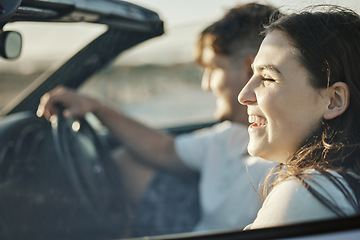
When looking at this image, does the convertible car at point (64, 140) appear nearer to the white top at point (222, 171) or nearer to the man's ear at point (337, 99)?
the man's ear at point (337, 99)

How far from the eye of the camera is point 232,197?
7.11 ft

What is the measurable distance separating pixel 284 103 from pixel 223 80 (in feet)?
2.63

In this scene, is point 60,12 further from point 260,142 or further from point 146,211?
point 146,211

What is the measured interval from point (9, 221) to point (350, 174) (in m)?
1.17

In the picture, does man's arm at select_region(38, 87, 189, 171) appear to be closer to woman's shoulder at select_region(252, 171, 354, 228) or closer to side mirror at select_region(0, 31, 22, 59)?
side mirror at select_region(0, 31, 22, 59)

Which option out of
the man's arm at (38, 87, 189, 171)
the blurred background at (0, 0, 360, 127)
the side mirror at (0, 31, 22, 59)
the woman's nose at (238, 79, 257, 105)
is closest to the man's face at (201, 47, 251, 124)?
the blurred background at (0, 0, 360, 127)

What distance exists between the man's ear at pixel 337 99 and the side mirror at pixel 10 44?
915 mm

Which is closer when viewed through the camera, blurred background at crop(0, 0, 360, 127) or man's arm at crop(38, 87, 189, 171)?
blurred background at crop(0, 0, 360, 127)

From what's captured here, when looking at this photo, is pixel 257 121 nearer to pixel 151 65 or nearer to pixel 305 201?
pixel 305 201

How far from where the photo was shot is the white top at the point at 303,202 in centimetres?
115

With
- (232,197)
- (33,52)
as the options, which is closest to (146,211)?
(232,197)

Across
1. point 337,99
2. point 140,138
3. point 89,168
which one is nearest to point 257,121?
point 337,99

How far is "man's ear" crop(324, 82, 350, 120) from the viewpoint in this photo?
48.5 inches

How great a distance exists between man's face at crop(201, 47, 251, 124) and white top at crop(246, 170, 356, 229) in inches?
23.1
